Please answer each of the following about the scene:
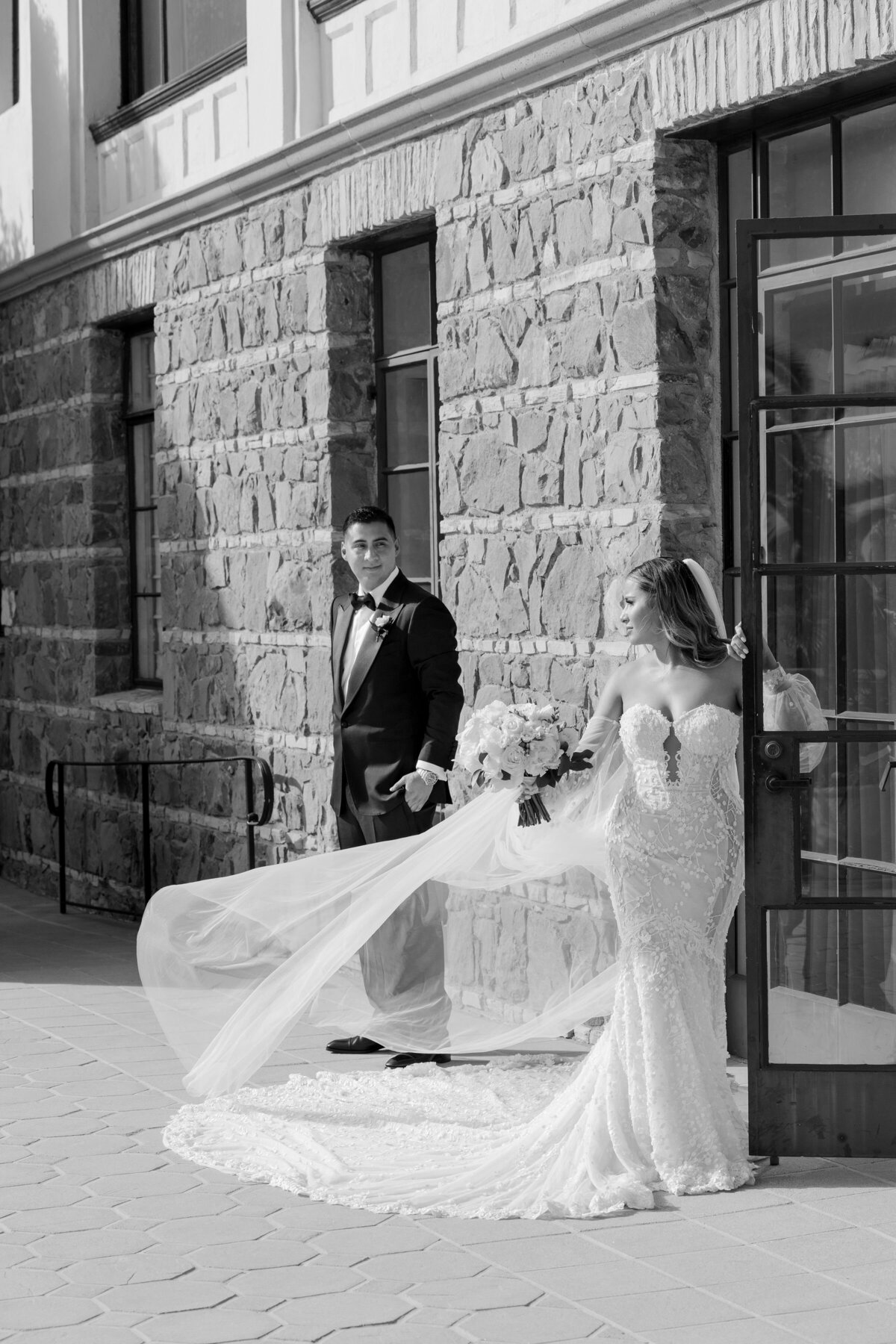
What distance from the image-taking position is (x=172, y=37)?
11.2 m

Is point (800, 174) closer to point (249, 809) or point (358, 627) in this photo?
point (358, 627)

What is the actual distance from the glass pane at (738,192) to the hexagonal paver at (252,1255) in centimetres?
379

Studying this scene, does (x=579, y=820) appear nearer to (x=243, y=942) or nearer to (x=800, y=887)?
(x=800, y=887)

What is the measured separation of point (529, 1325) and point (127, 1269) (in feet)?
3.51

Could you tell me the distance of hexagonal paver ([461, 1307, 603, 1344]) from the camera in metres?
4.16

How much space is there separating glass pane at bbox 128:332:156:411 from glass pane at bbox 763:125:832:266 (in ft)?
18.4

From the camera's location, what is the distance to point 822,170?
6488 mm

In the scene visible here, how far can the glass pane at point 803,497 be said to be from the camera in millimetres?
5438

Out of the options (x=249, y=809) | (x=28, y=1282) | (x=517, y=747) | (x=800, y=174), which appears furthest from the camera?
(x=249, y=809)

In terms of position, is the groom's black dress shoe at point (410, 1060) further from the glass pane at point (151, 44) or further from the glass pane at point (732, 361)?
the glass pane at point (151, 44)

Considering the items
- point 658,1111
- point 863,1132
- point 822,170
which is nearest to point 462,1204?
point 658,1111

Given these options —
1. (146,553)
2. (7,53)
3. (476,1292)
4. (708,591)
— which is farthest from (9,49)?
(476,1292)

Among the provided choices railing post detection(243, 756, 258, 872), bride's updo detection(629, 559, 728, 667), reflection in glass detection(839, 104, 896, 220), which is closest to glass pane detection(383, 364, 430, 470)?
railing post detection(243, 756, 258, 872)

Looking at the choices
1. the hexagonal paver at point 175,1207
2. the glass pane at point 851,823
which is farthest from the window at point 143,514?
the glass pane at point 851,823
